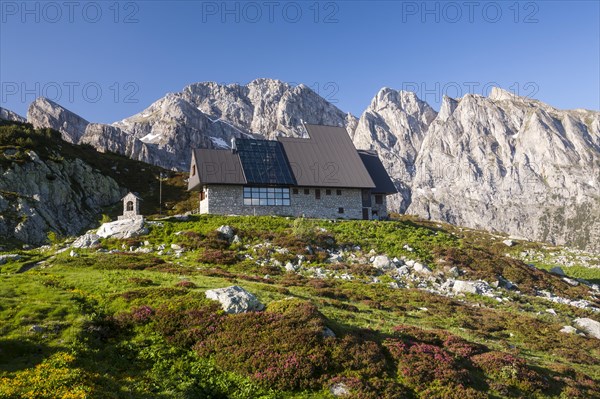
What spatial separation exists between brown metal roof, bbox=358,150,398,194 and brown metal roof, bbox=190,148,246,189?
21.2 meters

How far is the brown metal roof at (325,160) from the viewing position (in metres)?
58.9

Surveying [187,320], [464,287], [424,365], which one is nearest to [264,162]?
[464,287]

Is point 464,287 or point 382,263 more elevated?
point 382,263

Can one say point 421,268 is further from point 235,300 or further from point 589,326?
point 235,300

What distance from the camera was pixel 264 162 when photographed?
58.4 metres

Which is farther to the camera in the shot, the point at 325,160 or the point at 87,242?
the point at 325,160

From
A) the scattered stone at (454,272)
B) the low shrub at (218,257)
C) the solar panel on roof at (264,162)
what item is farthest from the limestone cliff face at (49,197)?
the scattered stone at (454,272)

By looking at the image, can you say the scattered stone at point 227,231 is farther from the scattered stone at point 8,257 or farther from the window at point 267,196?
the scattered stone at point 8,257

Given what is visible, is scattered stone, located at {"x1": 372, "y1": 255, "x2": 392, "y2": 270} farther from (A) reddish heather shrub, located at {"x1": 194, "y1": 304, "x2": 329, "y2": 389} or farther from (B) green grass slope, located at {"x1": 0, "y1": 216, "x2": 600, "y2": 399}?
(A) reddish heather shrub, located at {"x1": 194, "y1": 304, "x2": 329, "y2": 389}

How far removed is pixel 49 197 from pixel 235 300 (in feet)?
197

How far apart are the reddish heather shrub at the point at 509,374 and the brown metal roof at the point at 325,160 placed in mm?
40884

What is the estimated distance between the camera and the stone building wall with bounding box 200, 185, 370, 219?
53.5 m

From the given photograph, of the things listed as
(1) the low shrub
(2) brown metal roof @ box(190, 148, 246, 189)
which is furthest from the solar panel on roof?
(1) the low shrub

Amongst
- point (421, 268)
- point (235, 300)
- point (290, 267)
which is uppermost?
point (235, 300)
